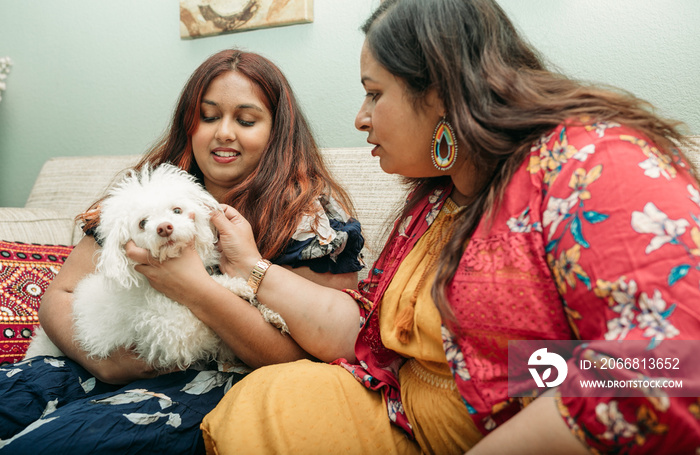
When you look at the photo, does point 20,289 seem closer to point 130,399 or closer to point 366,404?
point 130,399

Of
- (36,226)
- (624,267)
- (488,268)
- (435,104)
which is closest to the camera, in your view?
(624,267)

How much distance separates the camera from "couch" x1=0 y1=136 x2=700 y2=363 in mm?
1532

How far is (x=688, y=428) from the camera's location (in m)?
0.55

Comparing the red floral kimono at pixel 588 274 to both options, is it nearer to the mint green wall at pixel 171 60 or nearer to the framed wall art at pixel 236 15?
the mint green wall at pixel 171 60

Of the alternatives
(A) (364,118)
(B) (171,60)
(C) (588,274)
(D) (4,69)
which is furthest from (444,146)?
(D) (4,69)

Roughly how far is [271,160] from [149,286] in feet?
1.56

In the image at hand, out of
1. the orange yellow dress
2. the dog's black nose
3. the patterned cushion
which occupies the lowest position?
the patterned cushion

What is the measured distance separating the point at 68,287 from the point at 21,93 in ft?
6.45

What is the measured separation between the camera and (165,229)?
3.52 ft

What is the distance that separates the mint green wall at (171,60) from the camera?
1.52 metres

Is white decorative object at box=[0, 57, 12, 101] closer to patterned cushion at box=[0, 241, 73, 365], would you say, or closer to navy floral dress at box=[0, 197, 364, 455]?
patterned cushion at box=[0, 241, 73, 365]

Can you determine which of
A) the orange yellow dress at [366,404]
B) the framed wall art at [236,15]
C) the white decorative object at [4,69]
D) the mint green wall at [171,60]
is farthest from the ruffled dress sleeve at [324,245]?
the white decorative object at [4,69]

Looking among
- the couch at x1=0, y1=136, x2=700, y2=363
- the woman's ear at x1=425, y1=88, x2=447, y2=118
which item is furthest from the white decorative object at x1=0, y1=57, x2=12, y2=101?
the woman's ear at x1=425, y1=88, x2=447, y2=118

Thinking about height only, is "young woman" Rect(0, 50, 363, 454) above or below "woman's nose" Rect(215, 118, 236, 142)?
below
